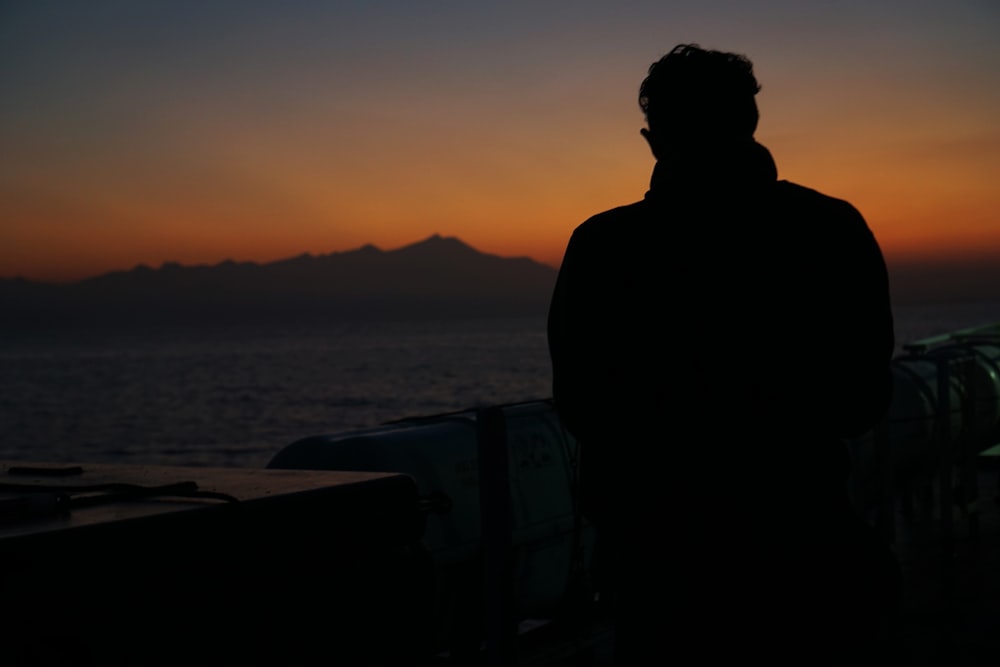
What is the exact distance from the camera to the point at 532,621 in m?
10.6

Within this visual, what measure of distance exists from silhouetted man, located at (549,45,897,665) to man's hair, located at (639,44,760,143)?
0.09ft

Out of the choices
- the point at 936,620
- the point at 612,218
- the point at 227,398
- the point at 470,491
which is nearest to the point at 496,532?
the point at 470,491

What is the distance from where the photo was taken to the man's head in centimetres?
280

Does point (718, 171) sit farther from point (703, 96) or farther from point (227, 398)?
point (227, 398)

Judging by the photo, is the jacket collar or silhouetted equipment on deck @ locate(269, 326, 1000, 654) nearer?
the jacket collar

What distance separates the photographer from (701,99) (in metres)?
2.81

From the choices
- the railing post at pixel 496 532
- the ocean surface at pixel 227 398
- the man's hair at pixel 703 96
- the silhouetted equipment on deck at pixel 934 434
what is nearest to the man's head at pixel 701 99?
the man's hair at pixel 703 96

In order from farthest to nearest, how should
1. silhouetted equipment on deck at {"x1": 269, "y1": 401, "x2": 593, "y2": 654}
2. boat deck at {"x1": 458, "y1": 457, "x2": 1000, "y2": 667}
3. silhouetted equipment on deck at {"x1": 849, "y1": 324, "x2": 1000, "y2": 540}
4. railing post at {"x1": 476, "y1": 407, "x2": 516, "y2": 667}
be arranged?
silhouetted equipment on deck at {"x1": 849, "y1": 324, "x2": 1000, "y2": 540} → silhouetted equipment on deck at {"x1": 269, "y1": 401, "x2": 593, "y2": 654} → boat deck at {"x1": 458, "y1": 457, "x2": 1000, "y2": 667} → railing post at {"x1": 476, "y1": 407, "x2": 516, "y2": 667}

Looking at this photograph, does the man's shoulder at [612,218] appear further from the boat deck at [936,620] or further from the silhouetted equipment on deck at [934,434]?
the silhouetted equipment on deck at [934,434]

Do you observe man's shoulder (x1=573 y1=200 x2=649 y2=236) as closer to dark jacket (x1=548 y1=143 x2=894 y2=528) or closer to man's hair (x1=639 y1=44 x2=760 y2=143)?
dark jacket (x1=548 y1=143 x2=894 y2=528)

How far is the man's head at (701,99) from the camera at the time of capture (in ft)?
9.19

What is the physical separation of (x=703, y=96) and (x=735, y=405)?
78 centimetres

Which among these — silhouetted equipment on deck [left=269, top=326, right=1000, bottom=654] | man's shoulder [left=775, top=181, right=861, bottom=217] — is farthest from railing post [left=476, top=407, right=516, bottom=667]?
man's shoulder [left=775, top=181, right=861, bottom=217]

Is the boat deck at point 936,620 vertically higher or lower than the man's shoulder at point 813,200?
lower
